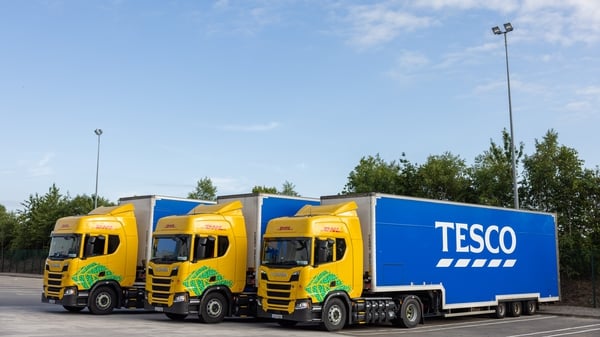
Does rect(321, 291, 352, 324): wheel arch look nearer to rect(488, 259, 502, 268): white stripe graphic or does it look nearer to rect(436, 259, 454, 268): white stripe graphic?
rect(436, 259, 454, 268): white stripe graphic

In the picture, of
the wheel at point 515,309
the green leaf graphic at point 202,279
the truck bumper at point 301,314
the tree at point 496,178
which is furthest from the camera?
the tree at point 496,178

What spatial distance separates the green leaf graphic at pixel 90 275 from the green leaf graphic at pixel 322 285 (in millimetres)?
7312

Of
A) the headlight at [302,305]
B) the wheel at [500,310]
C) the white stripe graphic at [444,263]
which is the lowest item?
the wheel at [500,310]

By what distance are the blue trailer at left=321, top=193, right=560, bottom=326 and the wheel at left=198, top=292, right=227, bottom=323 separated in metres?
4.12

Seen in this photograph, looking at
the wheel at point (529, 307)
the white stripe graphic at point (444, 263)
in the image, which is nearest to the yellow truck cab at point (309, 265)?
the white stripe graphic at point (444, 263)

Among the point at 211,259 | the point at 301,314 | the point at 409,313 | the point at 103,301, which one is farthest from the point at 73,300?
the point at 409,313

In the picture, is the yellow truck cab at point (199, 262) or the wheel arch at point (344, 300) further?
the yellow truck cab at point (199, 262)

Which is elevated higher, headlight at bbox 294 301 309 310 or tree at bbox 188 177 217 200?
tree at bbox 188 177 217 200

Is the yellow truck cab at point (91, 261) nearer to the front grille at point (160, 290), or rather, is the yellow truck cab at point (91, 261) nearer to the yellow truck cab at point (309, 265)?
the front grille at point (160, 290)

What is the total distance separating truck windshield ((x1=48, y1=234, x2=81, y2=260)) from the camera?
63.7 feet

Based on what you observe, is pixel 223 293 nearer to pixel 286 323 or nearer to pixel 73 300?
pixel 286 323

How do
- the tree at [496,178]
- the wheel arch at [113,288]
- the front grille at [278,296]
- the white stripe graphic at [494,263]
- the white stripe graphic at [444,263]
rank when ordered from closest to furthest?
1. the front grille at [278,296]
2. the white stripe graphic at [444,263]
3. the wheel arch at [113,288]
4. the white stripe graphic at [494,263]
5. the tree at [496,178]

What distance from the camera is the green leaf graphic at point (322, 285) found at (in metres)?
16.0

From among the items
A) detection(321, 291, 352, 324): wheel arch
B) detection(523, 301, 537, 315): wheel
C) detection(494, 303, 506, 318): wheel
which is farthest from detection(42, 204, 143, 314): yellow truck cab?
detection(523, 301, 537, 315): wheel
